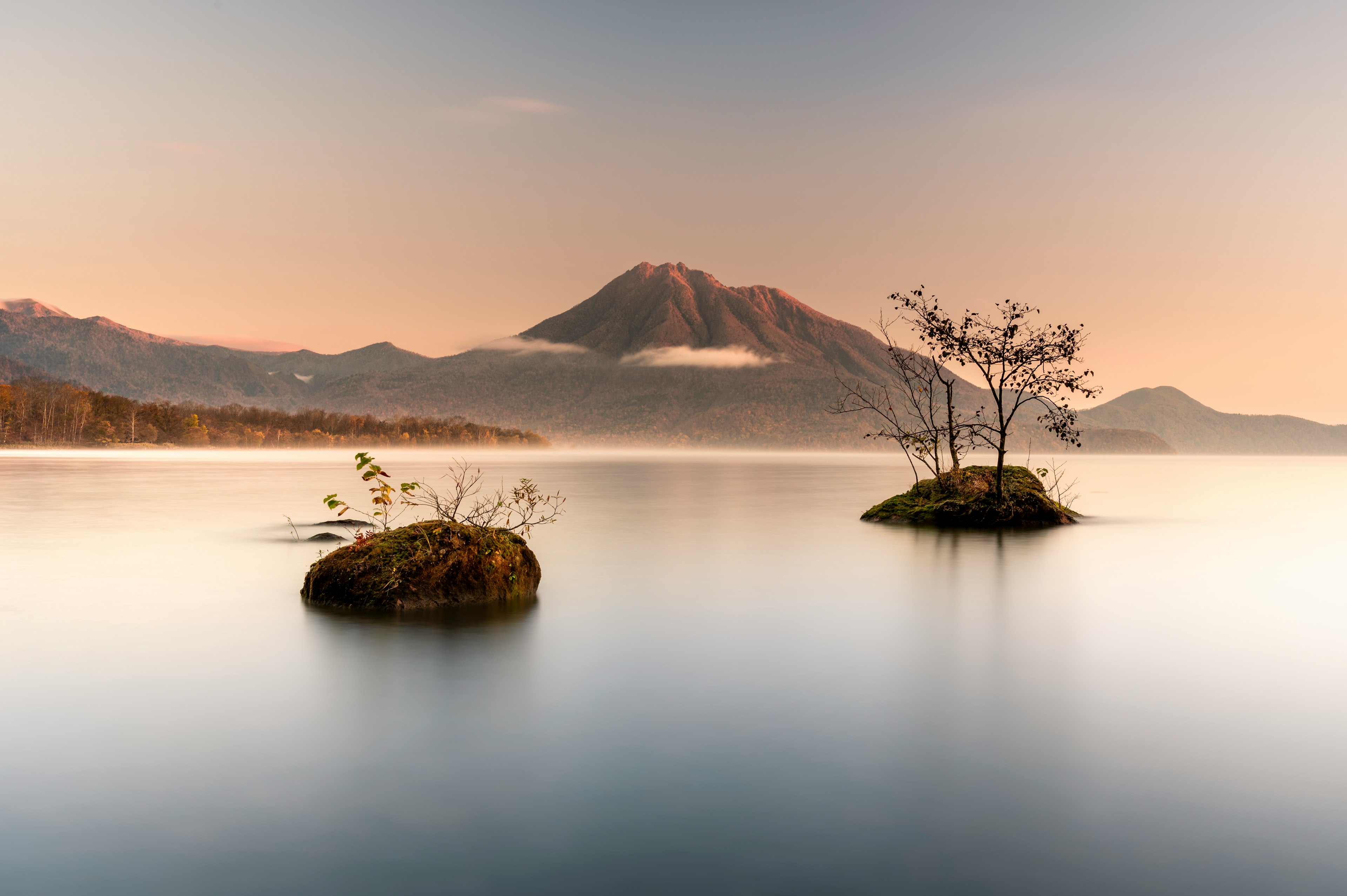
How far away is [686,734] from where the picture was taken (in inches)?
293

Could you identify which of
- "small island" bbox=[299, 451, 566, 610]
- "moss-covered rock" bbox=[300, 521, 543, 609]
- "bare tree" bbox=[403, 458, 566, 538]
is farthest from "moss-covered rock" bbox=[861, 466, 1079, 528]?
"moss-covered rock" bbox=[300, 521, 543, 609]

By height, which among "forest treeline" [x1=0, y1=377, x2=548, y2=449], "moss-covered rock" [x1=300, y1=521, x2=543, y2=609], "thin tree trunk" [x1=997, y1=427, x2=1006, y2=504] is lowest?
"moss-covered rock" [x1=300, y1=521, x2=543, y2=609]

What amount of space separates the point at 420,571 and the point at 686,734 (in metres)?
6.58

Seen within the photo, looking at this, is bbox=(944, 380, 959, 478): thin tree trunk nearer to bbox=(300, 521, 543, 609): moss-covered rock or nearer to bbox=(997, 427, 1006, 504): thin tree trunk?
bbox=(997, 427, 1006, 504): thin tree trunk

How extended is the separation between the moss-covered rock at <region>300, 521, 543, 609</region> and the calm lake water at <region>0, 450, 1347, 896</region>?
0.55 metres

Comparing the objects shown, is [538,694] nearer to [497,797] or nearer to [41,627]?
[497,797]

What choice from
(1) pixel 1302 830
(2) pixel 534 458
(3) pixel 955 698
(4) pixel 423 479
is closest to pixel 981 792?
(1) pixel 1302 830

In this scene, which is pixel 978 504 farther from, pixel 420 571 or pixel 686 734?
pixel 686 734

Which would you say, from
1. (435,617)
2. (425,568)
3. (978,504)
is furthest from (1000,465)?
(435,617)

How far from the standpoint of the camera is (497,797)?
5965mm

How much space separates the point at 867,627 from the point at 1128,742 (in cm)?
545

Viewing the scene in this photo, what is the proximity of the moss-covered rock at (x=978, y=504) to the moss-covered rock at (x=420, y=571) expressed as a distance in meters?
18.5

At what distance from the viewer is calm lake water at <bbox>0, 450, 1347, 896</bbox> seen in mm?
5055

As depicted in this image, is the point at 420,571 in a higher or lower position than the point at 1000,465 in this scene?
lower
